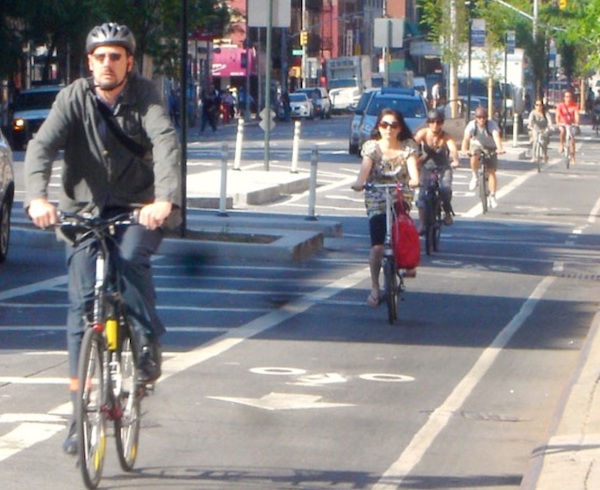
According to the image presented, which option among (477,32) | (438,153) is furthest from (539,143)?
(438,153)

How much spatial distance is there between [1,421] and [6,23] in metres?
36.6

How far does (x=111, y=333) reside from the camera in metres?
6.63

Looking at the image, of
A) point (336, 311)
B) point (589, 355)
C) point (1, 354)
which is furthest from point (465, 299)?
point (1, 354)

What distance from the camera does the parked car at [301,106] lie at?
266 feet

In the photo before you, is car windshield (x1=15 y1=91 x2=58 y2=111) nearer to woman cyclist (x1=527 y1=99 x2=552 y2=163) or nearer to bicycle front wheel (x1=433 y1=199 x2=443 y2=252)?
woman cyclist (x1=527 y1=99 x2=552 y2=163)

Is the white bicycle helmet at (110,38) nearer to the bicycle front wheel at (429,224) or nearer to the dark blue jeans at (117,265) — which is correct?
the dark blue jeans at (117,265)

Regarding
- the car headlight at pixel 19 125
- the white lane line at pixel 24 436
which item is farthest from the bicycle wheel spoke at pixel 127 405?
the car headlight at pixel 19 125

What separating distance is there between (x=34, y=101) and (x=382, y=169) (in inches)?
1271

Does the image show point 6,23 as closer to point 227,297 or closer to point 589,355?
point 227,297

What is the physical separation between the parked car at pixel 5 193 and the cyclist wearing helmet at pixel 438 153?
532 cm

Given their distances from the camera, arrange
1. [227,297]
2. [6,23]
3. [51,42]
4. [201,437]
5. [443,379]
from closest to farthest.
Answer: [201,437] < [443,379] < [227,297] < [6,23] < [51,42]

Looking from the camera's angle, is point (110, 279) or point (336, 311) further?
point (336, 311)

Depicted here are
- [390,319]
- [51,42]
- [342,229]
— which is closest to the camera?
[390,319]

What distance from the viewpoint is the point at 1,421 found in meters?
8.09
